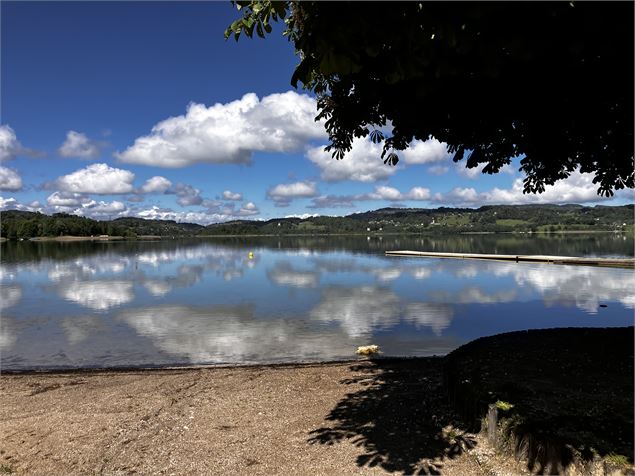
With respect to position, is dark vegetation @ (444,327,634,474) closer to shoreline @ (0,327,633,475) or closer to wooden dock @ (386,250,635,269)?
shoreline @ (0,327,633,475)

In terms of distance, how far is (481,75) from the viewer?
22.6ft

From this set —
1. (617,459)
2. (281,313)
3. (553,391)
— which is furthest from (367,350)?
(617,459)

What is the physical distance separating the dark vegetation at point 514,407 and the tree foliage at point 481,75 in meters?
4.87

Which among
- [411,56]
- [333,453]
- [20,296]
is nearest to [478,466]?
[333,453]

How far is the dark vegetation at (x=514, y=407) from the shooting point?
632cm

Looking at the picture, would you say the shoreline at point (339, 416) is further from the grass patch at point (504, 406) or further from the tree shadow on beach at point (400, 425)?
the grass patch at point (504, 406)

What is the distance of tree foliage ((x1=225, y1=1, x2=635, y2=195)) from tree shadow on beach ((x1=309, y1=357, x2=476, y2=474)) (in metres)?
5.54

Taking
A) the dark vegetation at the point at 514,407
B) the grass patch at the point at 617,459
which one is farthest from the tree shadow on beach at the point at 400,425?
the grass patch at the point at 617,459

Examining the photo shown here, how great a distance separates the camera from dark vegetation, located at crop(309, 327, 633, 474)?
632 centimetres

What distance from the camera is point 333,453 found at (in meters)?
7.74

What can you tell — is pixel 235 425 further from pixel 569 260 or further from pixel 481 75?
pixel 569 260

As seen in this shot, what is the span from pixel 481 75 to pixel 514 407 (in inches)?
214

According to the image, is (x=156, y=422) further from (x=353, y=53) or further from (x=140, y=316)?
(x=140, y=316)

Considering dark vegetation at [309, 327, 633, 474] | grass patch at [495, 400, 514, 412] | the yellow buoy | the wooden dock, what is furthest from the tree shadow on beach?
the wooden dock
